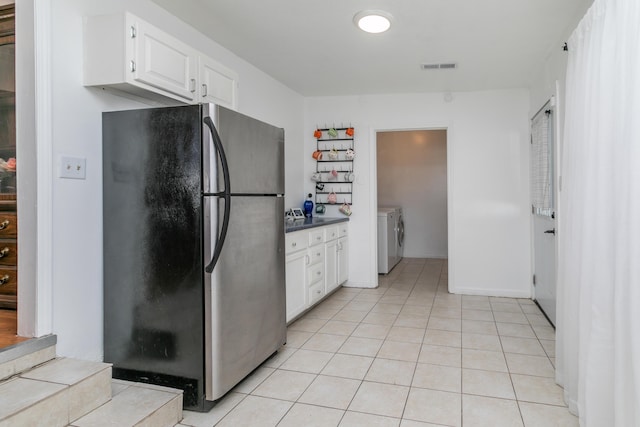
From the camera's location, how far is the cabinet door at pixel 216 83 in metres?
2.67

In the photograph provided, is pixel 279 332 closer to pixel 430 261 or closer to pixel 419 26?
pixel 419 26

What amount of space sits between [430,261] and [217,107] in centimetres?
589

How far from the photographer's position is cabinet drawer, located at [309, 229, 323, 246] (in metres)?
3.89

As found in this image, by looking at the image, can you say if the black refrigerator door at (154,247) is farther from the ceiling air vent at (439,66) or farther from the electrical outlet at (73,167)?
the ceiling air vent at (439,66)

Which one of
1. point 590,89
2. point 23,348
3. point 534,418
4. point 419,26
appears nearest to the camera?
point 23,348

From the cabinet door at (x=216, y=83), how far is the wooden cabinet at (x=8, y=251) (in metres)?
1.37

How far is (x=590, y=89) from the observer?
1966 mm

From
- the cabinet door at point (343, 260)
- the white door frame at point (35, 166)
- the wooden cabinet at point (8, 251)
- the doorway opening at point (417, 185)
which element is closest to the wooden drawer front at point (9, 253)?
the wooden cabinet at point (8, 251)

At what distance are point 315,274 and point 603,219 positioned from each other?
262cm

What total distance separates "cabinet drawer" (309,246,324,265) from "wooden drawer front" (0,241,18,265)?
7.28 ft

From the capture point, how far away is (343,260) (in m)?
4.96

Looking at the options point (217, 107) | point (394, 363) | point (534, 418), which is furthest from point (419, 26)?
point (534, 418)

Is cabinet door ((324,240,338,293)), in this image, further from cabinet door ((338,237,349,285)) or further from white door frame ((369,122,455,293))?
white door frame ((369,122,455,293))

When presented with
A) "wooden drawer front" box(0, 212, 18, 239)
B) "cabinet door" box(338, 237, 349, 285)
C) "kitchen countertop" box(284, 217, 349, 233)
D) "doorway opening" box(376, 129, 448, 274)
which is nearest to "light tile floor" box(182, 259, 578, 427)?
"cabinet door" box(338, 237, 349, 285)
